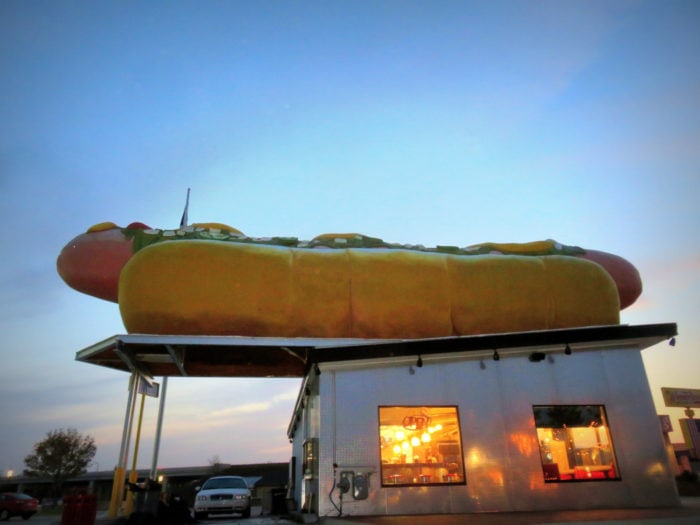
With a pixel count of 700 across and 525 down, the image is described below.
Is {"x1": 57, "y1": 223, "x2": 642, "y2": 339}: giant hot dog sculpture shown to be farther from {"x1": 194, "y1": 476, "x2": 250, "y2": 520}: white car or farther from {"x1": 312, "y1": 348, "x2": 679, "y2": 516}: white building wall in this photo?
{"x1": 194, "y1": 476, "x2": 250, "y2": 520}: white car

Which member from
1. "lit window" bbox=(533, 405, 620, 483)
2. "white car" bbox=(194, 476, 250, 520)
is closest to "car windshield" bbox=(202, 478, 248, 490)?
"white car" bbox=(194, 476, 250, 520)

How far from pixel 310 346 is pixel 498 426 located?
13.1ft

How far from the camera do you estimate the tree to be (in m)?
42.9

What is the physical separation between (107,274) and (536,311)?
10234 mm

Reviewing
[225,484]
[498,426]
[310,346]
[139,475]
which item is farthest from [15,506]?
[139,475]

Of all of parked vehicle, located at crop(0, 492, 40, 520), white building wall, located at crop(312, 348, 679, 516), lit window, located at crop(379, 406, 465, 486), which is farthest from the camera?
parked vehicle, located at crop(0, 492, 40, 520)

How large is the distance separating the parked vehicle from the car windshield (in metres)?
10.2

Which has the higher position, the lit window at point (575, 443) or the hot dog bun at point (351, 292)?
the hot dog bun at point (351, 292)

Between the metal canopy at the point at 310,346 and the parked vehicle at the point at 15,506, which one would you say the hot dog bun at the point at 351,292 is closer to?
the metal canopy at the point at 310,346

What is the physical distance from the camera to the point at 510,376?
29.9 ft

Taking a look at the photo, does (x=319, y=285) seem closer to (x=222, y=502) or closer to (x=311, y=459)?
(x=311, y=459)

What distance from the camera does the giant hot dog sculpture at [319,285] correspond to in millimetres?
10297

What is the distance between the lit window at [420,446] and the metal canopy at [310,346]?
112cm

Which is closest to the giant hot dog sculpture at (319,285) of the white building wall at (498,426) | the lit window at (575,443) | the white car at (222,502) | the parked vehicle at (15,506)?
the white building wall at (498,426)
